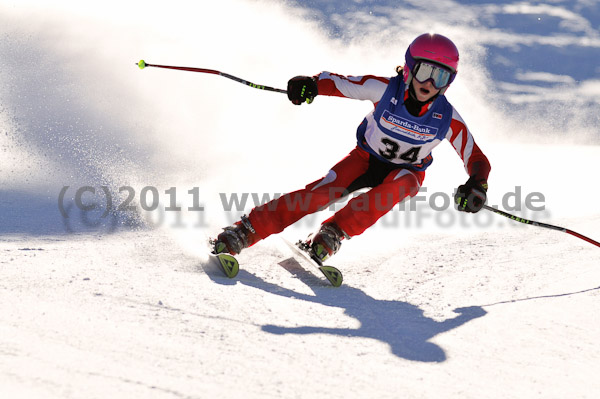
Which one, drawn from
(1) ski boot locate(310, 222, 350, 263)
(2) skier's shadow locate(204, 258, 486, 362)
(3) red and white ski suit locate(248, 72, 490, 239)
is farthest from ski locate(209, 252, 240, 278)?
(1) ski boot locate(310, 222, 350, 263)

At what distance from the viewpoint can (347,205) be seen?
364 centimetres

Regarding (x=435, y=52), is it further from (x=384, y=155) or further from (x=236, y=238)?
(x=236, y=238)

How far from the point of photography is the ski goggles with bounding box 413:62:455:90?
3523 mm

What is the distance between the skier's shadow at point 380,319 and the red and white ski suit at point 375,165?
1.29 ft

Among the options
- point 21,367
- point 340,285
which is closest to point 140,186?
point 340,285

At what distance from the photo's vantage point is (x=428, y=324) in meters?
2.77

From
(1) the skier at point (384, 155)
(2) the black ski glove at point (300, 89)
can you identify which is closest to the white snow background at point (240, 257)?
(1) the skier at point (384, 155)

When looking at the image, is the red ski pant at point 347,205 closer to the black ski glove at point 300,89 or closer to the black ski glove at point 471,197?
the black ski glove at point 471,197

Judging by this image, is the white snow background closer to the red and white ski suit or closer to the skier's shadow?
the skier's shadow

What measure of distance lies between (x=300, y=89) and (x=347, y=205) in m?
0.84

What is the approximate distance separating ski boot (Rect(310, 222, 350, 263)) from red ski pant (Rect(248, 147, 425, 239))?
40 millimetres

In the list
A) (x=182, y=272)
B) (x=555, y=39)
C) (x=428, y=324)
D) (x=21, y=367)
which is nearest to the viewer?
(x=21, y=367)

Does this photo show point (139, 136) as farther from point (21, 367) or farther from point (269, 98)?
point (21, 367)

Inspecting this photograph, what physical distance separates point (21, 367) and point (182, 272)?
1.37 metres
